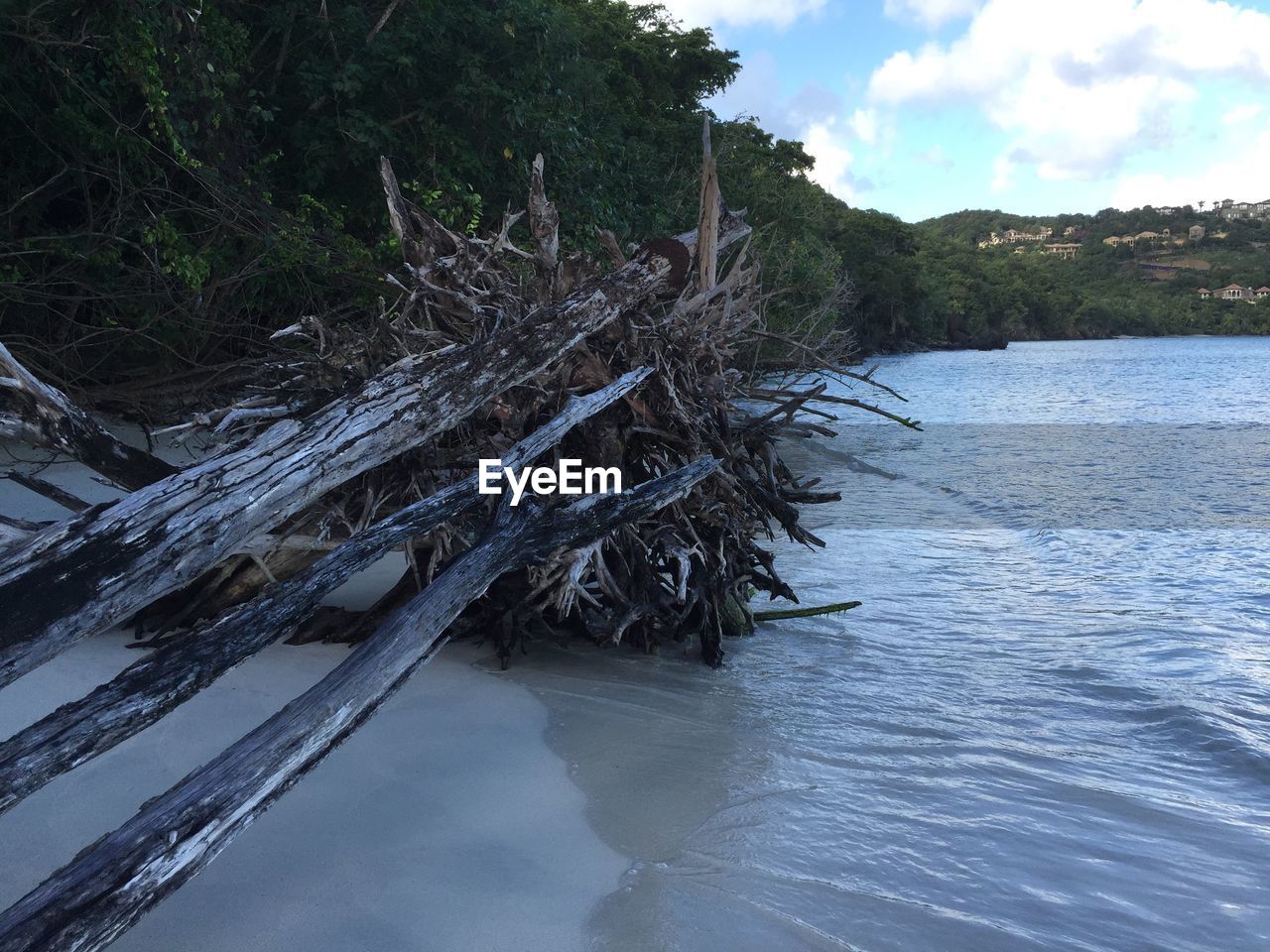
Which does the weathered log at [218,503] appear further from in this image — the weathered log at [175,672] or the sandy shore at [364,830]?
the sandy shore at [364,830]

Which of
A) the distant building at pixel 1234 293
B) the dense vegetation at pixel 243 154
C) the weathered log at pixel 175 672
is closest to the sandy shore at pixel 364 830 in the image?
the weathered log at pixel 175 672

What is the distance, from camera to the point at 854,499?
12070mm

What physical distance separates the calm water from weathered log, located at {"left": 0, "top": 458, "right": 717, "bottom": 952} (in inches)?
36.8

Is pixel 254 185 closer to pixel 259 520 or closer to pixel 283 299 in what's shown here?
pixel 283 299

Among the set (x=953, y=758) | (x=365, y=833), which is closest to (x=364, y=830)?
(x=365, y=833)

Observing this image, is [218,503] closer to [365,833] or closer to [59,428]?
[59,428]

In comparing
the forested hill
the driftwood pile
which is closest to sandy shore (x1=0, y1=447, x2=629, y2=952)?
the driftwood pile

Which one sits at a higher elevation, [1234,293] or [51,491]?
[1234,293]

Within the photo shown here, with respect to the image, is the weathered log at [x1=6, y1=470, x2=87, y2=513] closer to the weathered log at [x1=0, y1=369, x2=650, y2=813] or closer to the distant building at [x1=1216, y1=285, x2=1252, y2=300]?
the weathered log at [x1=0, y1=369, x2=650, y2=813]

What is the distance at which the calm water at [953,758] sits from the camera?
2920mm

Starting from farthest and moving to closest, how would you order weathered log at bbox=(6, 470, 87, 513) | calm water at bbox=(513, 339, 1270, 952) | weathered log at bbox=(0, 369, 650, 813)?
weathered log at bbox=(6, 470, 87, 513)
calm water at bbox=(513, 339, 1270, 952)
weathered log at bbox=(0, 369, 650, 813)

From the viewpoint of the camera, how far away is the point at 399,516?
2965 mm

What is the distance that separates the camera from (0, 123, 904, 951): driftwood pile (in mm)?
2031

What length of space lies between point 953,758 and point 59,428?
12.1ft
